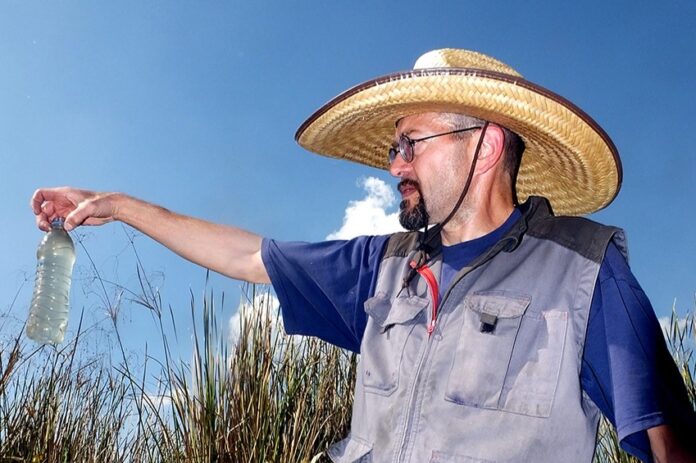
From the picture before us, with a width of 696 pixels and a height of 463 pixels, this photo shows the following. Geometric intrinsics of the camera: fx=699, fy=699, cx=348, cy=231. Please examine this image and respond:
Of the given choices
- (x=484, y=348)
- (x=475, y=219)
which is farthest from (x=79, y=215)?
(x=484, y=348)

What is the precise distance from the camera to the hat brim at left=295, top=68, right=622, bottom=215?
2668 mm

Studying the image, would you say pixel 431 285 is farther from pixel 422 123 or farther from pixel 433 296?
pixel 422 123

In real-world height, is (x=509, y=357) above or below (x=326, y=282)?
below

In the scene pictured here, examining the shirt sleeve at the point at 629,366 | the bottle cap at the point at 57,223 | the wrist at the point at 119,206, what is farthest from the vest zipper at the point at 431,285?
the bottle cap at the point at 57,223

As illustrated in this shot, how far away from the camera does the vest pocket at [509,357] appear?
7.18 feet

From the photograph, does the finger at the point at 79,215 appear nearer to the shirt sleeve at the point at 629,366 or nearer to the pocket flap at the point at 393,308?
the pocket flap at the point at 393,308

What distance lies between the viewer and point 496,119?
2.81 meters

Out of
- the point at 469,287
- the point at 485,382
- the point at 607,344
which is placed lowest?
the point at 485,382

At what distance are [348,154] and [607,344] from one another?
1670mm

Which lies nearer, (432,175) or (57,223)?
(432,175)

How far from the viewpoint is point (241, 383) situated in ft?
13.8

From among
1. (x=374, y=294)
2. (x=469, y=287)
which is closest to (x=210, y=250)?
(x=374, y=294)

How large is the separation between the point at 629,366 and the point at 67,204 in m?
2.32

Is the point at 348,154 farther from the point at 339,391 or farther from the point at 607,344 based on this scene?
the point at 339,391
